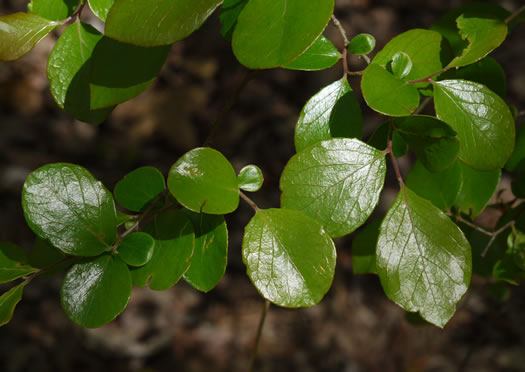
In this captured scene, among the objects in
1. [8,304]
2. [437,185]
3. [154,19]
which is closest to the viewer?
[154,19]

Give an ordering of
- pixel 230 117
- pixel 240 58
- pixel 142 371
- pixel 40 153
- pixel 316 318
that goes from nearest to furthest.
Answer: pixel 240 58 < pixel 142 371 < pixel 316 318 < pixel 40 153 < pixel 230 117

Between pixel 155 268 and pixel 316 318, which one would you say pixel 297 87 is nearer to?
pixel 316 318

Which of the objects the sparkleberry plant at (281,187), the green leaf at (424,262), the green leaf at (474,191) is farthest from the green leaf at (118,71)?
the green leaf at (474,191)

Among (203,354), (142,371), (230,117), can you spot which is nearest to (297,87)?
(230,117)

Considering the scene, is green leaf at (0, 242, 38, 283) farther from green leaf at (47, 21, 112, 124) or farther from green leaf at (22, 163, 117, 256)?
green leaf at (47, 21, 112, 124)

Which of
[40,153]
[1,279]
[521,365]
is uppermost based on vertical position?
[1,279]

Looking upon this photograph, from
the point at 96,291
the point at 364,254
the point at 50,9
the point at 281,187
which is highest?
the point at 50,9

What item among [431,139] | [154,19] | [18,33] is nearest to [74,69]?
[18,33]

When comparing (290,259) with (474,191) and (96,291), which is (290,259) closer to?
(96,291)
